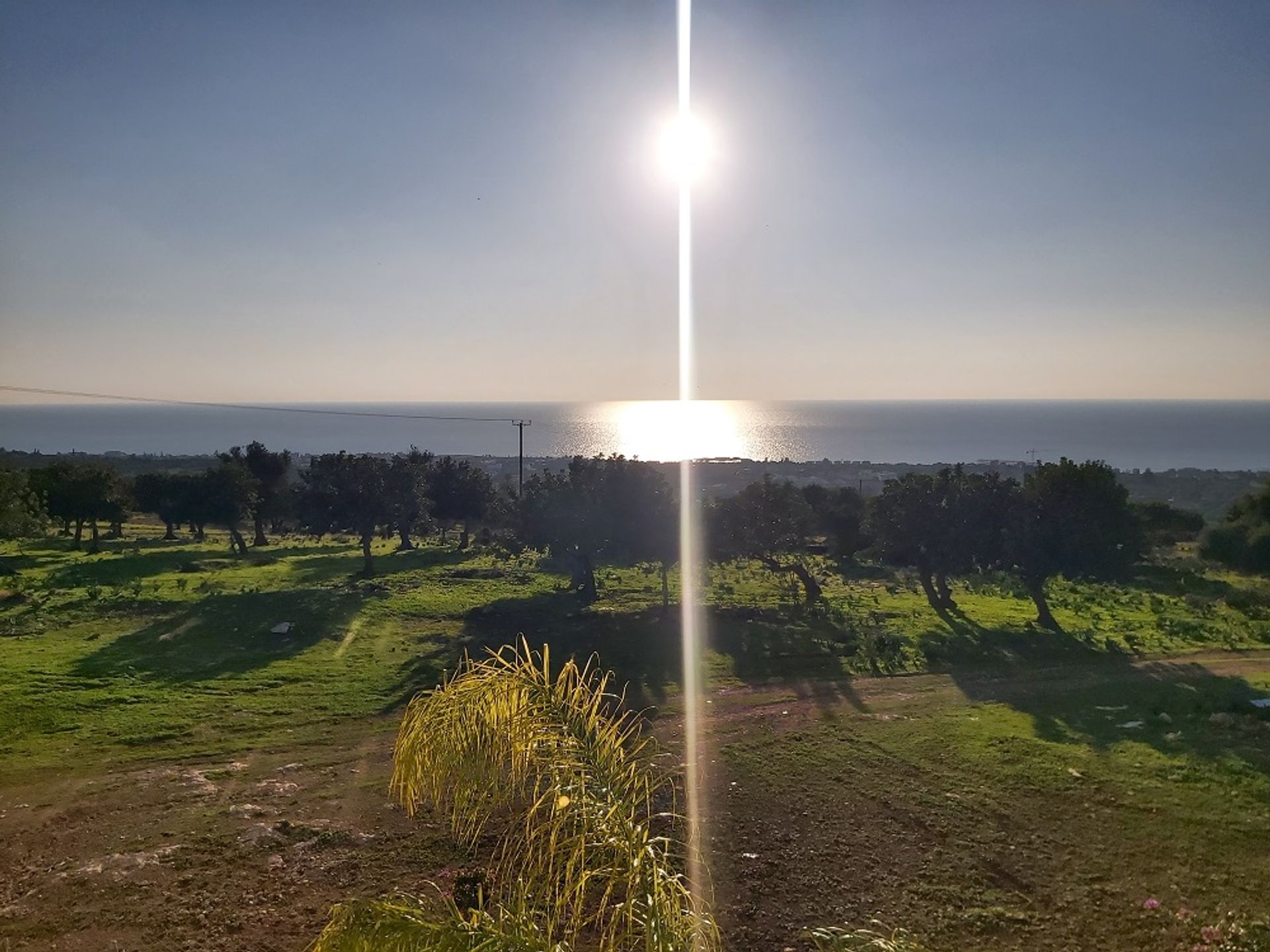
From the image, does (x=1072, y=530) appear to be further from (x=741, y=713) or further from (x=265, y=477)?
(x=265, y=477)

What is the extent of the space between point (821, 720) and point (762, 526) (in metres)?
14.4

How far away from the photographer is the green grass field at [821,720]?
33.1ft

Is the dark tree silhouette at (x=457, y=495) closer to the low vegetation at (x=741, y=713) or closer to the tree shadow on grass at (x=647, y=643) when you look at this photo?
the low vegetation at (x=741, y=713)

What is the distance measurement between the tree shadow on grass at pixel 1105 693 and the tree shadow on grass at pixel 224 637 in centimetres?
1822

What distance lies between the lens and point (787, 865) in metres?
10.8

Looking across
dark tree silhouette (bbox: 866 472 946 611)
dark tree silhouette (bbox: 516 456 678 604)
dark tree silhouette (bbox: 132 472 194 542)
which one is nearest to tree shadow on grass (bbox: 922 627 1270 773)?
dark tree silhouette (bbox: 866 472 946 611)

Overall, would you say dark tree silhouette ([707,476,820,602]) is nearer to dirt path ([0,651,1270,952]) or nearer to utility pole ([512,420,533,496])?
utility pole ([512,420,533,496])

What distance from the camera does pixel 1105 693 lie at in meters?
Result: 18.5

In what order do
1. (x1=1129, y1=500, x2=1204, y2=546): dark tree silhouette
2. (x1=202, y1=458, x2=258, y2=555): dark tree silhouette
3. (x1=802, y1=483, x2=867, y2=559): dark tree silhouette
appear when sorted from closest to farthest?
(x1=1129, y1=500, x2=1204, y2=546): dark tree silhouette < (x1=202, y1=458, x2=258, y2=555): dark tree silhouette < (x1=802, y1=483, x2=867, y2=559): dark tree silhouette

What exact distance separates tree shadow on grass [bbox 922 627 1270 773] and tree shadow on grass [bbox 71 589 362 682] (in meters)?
18.2

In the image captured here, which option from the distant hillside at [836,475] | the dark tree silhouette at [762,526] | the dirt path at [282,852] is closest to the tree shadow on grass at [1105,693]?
the dirt path at [282,852]

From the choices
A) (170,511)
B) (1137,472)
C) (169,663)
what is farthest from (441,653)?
(1137,472)

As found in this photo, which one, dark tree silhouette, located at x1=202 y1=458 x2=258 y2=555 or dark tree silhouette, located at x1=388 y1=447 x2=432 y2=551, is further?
dark tree silhouette, located at x1=202 y1=458 x2=258 y2=555

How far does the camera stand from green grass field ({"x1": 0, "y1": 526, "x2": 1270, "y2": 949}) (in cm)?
1009
